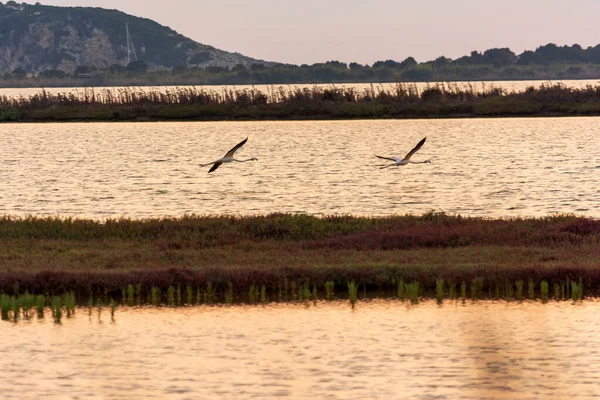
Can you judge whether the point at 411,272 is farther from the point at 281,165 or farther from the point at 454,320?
the point at 281,165

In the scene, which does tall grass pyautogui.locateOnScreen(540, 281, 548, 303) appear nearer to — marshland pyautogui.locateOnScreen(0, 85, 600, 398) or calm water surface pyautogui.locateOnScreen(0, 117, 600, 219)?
marshland pyautogui.locateOnScreen(0, 85, 600, 398)

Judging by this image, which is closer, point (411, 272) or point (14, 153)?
point (411, 272)

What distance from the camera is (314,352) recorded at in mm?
16203

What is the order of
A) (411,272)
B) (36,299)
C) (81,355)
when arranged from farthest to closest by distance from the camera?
1. (411,272)
2. (36,299)
3. (81,355)

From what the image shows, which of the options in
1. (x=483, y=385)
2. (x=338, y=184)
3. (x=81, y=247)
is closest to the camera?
(x=483, y=385)

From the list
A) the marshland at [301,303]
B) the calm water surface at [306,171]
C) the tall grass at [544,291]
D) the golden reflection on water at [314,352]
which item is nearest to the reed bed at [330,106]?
the calm water surface at [306,171]

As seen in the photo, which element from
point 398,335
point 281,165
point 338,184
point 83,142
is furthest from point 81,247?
point 83,142

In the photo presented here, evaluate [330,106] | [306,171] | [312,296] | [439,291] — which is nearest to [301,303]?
[312,296]

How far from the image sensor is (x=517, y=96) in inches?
3280

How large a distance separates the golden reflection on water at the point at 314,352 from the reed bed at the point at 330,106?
2357 inches

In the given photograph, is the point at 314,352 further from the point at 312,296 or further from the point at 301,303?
the point at 312,296

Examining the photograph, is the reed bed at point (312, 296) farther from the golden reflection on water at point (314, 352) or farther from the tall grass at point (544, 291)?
the golden reflection on water at point (314, 352)

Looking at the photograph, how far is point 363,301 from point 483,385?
5.36 meters

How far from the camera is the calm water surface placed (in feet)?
120
